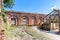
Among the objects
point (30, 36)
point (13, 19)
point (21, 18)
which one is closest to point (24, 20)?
point (21, 18)

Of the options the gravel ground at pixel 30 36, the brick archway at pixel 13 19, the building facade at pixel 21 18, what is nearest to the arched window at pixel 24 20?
the building facade at pixel 21 18

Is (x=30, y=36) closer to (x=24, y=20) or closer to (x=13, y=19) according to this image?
(x=13, y=19)

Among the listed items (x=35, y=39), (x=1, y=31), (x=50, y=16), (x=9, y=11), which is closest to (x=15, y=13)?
(x=9, y=11)

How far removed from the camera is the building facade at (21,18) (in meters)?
26.8

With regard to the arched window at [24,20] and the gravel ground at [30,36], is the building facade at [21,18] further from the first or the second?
the gravel ground at [30,36]

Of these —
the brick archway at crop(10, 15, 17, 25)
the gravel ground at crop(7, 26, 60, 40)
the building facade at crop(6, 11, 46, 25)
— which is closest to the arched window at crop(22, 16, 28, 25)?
the building facade at crop(6, 11, 46, 25)

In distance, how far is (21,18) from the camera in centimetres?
2789

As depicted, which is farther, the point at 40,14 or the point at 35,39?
the point at 40,14

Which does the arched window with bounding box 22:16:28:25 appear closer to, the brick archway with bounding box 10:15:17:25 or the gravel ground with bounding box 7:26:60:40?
→ the brick archway with bounding box 10:15:17:25

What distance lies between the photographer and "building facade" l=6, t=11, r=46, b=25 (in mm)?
26797

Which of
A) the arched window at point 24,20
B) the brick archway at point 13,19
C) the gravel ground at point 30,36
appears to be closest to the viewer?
the gravel ground at point 30,36

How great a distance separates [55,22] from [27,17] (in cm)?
855

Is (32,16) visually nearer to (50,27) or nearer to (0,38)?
(50,27)

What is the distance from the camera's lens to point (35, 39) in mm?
10867
